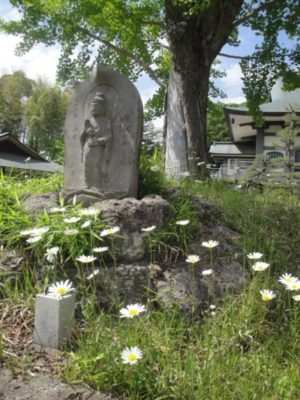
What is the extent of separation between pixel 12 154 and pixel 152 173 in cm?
1509

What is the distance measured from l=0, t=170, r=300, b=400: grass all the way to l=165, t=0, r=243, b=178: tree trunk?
4.47 m

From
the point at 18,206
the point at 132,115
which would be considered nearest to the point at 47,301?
the point at 18,206

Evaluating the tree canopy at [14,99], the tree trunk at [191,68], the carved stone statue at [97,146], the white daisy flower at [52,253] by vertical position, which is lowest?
the white daisy flower at [52,253]

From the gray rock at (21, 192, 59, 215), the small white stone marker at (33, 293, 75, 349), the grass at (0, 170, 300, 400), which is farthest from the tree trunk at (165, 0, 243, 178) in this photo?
the small white stone marker at (33, 293, 75, 349)

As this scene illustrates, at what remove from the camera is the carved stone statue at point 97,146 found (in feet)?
12.9

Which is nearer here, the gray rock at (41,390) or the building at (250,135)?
the gray rock at (41,390)

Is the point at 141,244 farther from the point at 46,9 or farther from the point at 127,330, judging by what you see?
the point at 46,9

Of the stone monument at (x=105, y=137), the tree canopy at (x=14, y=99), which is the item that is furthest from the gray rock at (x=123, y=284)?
the tree canopy at (x=14, y=99)

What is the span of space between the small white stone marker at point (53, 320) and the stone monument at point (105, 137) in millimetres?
1838

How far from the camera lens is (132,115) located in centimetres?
391

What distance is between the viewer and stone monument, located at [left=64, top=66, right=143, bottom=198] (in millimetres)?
3881

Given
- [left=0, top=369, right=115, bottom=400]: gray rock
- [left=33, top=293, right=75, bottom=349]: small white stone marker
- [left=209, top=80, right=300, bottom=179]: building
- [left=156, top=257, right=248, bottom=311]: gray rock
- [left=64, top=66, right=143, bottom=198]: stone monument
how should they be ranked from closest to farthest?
1. [left=0, top=369, right=115, bottom=400]: gray rock
2. [left=33, top=293, right=75, bottom=349]: small white stone marker
3. [left=156, top=257, right=248, bottom=311]: gray rock
4. [left=64, top=66, right=143, bottom=198]: stone monument
5. [left=209, top=80, right=300, bottom=179]: building

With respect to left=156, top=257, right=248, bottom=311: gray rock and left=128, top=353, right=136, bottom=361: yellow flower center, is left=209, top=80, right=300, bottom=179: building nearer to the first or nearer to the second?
left=156, top=257, right=248, bottom=311: gray rock

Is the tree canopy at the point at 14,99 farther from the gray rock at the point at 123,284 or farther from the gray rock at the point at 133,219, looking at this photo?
the gray rock at the point at 123,284
